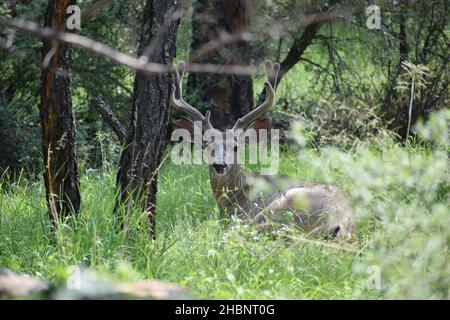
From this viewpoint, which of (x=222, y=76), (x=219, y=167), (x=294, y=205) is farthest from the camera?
(x=222, y=76)

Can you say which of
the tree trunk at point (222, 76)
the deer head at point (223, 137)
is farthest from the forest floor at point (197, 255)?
the tree trunk at point (222, 76)

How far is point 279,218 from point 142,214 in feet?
6.90

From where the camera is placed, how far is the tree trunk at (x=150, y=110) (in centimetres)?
674

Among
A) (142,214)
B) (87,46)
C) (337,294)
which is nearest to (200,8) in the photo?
(142,214)

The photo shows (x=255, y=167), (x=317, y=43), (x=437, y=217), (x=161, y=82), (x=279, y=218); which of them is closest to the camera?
(x=437, y=217)

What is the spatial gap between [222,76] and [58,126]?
6.28 meters

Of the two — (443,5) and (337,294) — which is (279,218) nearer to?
(337,294)

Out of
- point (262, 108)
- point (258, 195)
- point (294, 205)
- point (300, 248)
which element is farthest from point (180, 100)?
point (300, 248)

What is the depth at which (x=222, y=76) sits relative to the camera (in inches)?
→ 502

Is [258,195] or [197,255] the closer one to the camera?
[197,255]

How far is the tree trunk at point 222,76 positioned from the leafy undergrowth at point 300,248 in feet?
18.7

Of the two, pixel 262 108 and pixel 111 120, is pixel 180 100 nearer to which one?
pixel 111 120

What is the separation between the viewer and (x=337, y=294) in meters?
5.46

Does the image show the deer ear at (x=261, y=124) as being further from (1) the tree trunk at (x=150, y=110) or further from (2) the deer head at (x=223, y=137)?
(1) the tree trunk at (x=150, y=110)
